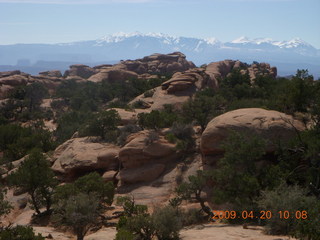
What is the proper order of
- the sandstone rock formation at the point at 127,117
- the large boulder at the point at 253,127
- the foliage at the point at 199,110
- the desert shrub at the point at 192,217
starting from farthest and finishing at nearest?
the sandstone rock formation at the point at 127,117 < the foliage at the point at 199,110 < the large boulder at the point at 253,127 < the desert shrub at the point at 192,217

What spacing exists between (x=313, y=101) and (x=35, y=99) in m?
50.8

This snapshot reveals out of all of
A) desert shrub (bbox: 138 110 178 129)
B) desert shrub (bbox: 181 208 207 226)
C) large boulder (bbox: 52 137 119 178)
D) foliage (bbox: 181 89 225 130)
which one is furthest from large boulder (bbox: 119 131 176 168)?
desert shrub (bbox: 181 208 207 226)

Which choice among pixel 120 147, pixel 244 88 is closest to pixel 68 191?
pixel 120 147

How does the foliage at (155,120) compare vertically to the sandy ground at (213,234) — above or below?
above

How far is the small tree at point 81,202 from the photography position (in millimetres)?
16109

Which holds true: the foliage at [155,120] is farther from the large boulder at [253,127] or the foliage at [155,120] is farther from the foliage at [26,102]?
the foliage at [26,102]

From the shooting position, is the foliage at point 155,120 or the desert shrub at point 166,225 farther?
the foliage at point 155,120

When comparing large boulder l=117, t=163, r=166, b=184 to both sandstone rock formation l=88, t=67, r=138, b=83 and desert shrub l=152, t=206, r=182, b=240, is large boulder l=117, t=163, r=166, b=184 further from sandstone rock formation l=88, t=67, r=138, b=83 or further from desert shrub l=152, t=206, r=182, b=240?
sandstone rock formation l=88, t=67, r=138, b=83

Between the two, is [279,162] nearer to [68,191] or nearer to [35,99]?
[68,191]

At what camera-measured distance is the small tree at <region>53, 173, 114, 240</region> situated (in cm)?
1611

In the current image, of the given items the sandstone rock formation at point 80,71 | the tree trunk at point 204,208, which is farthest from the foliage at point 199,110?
the sandstone rock formation at point 80,71

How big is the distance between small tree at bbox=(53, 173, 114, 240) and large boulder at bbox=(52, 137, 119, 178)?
13.5 feet

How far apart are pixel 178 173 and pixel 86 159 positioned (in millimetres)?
7612

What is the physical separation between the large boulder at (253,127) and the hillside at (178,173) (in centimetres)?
7
